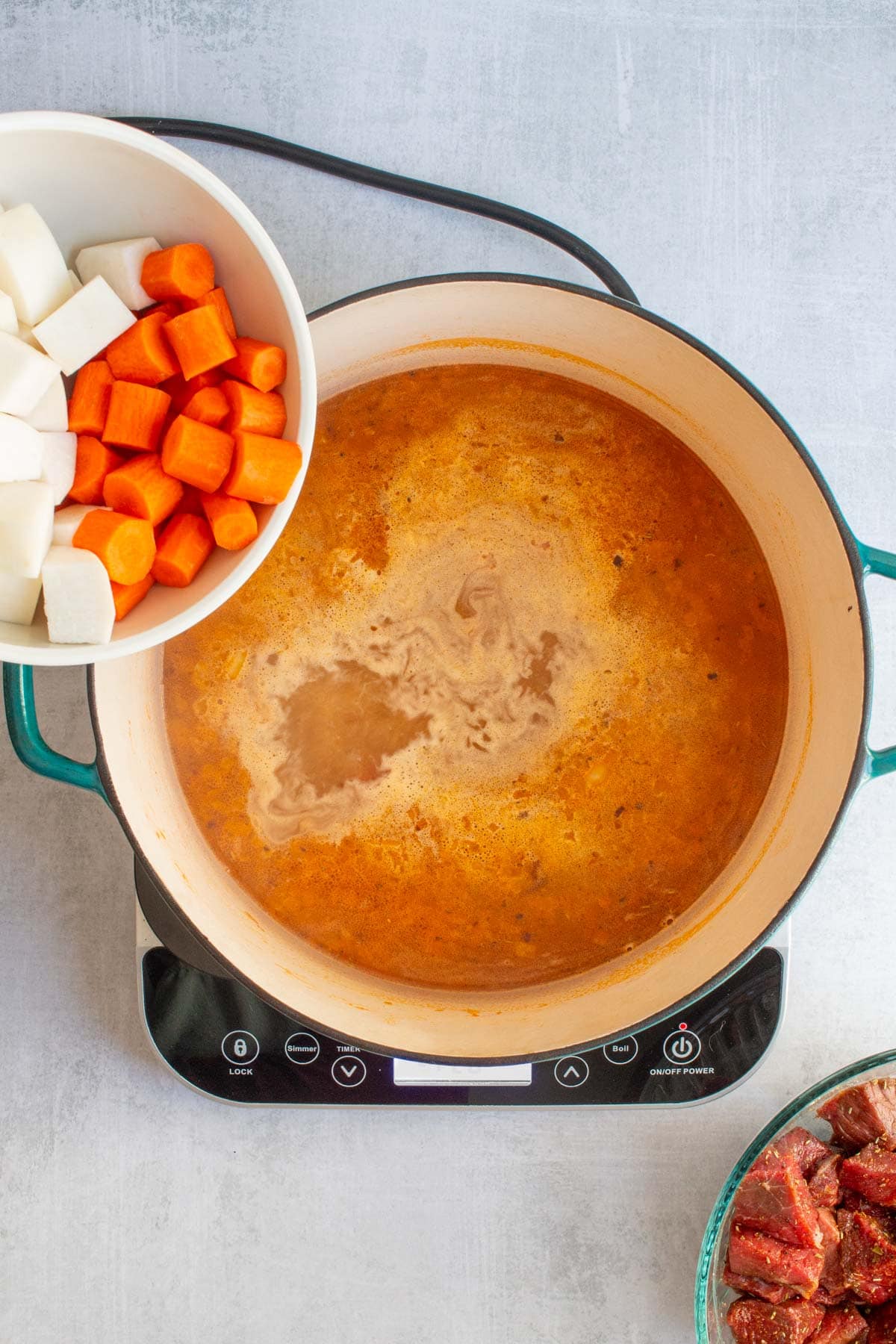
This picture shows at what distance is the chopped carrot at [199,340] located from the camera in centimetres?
64

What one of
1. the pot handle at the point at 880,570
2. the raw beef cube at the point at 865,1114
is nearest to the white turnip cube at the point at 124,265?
the pot handle at the point at 880,570

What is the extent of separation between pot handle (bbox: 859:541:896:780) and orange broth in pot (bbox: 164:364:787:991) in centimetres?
14

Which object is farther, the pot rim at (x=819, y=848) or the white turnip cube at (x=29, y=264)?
the pot rim at (x=819, y=848)

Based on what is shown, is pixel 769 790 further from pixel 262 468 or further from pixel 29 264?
pixel 29 264

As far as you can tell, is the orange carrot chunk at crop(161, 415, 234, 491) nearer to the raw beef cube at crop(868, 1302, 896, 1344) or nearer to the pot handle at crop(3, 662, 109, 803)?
the pot handle at crop(3, 662, 109, 803)

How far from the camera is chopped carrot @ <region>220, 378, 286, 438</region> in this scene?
64 cm

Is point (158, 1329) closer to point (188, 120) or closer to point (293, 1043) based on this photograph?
point (293, 1043)

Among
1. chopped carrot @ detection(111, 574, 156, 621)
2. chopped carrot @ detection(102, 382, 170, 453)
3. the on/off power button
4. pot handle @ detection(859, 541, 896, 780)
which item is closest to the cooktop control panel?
the on/off power button

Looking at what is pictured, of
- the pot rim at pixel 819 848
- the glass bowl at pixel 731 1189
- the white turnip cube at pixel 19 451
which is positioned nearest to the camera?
the white turnip cube at pixel 19 451

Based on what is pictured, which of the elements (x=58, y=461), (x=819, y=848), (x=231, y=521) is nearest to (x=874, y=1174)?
(x=819, y=848)

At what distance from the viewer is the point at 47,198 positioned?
2.18 ft

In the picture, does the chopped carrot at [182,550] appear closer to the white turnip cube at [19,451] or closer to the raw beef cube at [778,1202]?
the white turnip cube at [19,451]

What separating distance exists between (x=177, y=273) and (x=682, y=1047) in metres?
0.73

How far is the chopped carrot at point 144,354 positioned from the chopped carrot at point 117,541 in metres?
0.09
